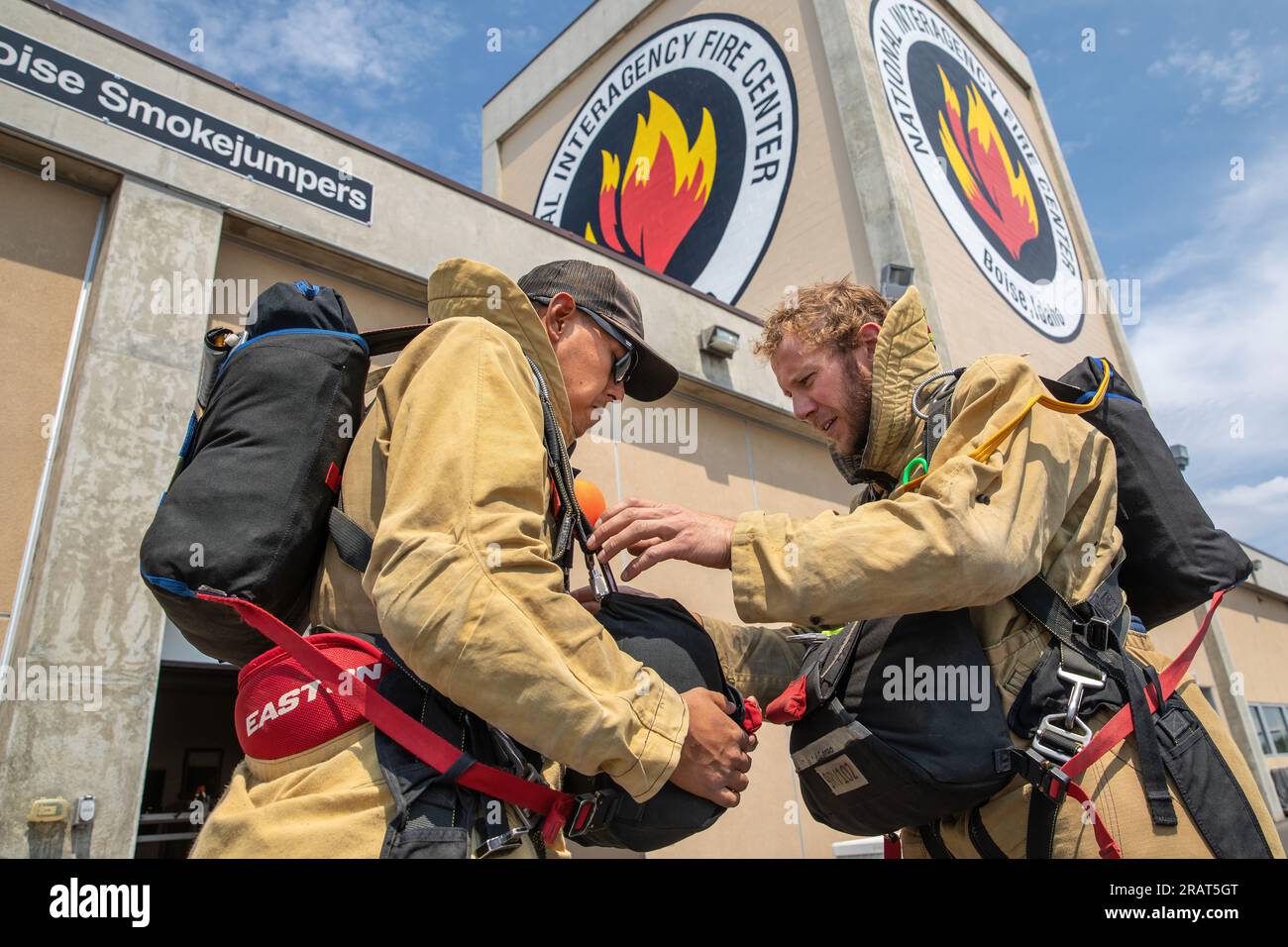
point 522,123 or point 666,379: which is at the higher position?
point 522,123

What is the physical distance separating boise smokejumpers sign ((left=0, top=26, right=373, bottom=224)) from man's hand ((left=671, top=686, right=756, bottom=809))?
551 centimetres

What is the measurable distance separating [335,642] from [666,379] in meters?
1.46

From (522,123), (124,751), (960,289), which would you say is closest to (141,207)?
(124,751)

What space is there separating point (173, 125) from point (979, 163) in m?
13.2

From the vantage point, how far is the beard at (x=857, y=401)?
2664 millimetres

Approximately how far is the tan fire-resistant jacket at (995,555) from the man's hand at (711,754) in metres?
0.24

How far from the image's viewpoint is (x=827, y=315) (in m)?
2.74

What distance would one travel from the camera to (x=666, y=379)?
2684 mm
